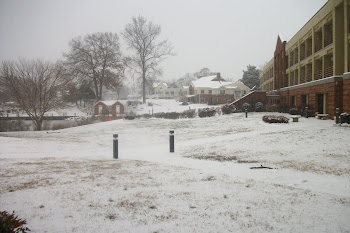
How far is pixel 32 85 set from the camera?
93.8 feet

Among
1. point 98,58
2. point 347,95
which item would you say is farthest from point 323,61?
point 98,58

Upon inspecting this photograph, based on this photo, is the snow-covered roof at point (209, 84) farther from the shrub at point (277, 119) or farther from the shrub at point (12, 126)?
the shrub at point (277, 119)

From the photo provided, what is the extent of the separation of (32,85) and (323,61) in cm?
3073

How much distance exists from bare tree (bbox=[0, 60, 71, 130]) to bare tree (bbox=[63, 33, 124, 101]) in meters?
18.9

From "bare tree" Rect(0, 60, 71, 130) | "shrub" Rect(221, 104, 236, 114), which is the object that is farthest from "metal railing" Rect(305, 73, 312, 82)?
"bare tree" Rect(0, 60, 71, 130)

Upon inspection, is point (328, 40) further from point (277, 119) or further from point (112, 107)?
point (112, 107)

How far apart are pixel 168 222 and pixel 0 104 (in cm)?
3412

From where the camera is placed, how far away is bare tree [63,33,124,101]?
48656 mm

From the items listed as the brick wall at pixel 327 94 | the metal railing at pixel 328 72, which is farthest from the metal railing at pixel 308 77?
the metal railing at pixel 328 72

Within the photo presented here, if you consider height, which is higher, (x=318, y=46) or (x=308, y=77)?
(x=318, y=46)

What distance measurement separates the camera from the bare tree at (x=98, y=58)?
4866 centimetres

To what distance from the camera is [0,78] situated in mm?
28531

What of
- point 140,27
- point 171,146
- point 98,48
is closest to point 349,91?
point 171,146

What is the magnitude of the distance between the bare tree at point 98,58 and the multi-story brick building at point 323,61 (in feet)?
107
